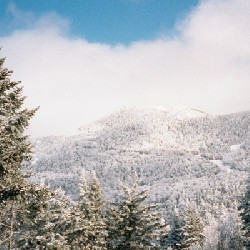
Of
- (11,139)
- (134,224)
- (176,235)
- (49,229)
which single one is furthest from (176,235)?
(11,139)

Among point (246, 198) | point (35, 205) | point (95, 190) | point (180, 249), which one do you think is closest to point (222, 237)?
point (180, 249)

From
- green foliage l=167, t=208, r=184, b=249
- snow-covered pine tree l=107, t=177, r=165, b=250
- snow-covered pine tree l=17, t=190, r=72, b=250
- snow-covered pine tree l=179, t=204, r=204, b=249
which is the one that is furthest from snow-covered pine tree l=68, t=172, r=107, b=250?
green foliage l=167, t=208, r=184, b=249

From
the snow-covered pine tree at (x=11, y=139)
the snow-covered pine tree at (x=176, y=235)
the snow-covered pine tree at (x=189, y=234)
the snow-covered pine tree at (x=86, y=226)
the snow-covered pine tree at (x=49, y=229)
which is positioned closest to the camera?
the snow-covered pine tree at (x=11, y=139)

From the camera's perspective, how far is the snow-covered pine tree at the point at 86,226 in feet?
103

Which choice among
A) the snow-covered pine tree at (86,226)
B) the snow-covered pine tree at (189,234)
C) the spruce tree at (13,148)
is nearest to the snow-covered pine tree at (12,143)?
the spruce tree at (13,148)

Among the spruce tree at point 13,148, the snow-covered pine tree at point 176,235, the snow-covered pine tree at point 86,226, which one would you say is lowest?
the snow-covered pine tree at point 176,235

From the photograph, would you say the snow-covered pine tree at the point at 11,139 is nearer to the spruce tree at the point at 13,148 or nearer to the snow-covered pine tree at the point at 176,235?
A: the spruce tree at the point at 13,148

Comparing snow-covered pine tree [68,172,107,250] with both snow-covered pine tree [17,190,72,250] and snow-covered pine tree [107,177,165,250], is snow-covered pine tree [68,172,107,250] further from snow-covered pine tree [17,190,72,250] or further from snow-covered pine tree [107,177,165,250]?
snow-covered pine tree [107,177,165,250]

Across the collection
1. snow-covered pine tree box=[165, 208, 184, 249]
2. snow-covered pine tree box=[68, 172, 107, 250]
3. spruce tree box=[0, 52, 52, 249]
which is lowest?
snow-covered pine tree box=[165, 208, 184, 249]

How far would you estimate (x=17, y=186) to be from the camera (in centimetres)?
1441

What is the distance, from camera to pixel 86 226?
31906 millimetres

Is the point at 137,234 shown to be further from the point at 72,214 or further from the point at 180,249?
the point at 180,249

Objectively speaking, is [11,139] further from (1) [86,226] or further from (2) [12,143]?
(1) [86,226]

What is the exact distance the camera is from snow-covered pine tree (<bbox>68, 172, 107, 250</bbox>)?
1236 inches
